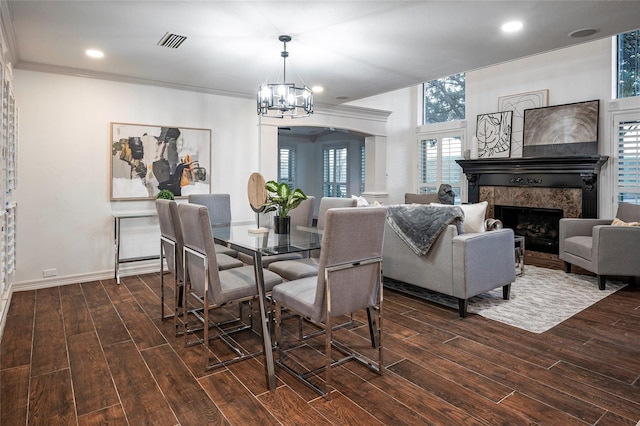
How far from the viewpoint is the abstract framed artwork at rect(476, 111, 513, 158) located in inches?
261

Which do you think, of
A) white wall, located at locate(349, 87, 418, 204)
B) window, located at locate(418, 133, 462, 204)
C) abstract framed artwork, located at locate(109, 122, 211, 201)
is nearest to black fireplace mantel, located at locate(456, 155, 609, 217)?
window, located at locate(418, 133, 462, 204)

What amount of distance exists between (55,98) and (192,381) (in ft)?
12.3

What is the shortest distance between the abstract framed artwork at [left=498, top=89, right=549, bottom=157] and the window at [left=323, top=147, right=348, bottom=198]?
4200mm

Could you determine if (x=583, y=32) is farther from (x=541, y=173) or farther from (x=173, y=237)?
(x=173, y=237)

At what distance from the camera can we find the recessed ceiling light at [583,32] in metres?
3.34

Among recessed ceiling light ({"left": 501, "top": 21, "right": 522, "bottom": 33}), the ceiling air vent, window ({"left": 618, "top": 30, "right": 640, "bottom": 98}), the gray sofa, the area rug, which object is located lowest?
the area rug

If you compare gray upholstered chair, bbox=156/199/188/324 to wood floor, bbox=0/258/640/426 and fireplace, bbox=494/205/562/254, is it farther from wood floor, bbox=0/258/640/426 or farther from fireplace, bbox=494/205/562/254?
fireplace, bbox=494/205/562/254

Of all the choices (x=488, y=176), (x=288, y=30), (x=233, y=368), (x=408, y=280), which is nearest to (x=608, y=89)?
(x=488, y=176)

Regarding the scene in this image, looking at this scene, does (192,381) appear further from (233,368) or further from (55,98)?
(55,98)

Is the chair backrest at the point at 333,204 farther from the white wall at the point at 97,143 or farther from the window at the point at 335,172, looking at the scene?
the window at the point at 335,172

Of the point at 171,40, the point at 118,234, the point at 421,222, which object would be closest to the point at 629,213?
the point at 421,222

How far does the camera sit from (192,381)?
7.77ft

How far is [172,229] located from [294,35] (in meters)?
1.96

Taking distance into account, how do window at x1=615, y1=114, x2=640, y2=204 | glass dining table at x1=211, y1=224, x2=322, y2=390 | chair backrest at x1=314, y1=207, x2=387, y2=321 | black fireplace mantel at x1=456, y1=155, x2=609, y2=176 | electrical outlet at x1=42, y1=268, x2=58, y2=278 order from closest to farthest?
chair backrest at x1=314, y1=207, x2=387, y2=321 → glass dining table at x1=211, y1=224, x2=322, y2=390 → electrical outlet at x1=42, y1=268, x2=58, y2=278 → window at x1=615, y1=114, x2=640, y2=204 → black fireplace mantel at x1=456, y1=155, x2=609, y2=176
